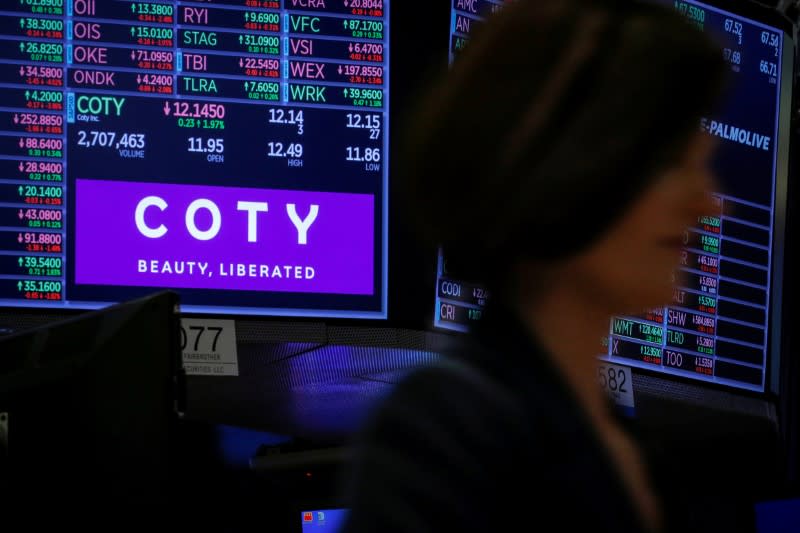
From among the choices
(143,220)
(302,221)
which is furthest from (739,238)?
(143,220)

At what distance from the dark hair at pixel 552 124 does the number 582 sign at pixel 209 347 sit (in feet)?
5.68

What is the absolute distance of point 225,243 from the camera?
2529 millimetres

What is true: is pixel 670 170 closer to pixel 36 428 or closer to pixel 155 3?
pixel 36 428

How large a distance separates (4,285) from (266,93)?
78 cm

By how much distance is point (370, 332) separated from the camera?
2549 millimetres

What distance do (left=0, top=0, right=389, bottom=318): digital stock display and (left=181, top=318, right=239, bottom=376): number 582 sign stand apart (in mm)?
49

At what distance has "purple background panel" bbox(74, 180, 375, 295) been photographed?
8.14 feet

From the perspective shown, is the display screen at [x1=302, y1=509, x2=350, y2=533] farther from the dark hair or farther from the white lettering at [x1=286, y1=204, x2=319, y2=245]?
the dark hair

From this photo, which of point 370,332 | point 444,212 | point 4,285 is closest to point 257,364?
point 370,332


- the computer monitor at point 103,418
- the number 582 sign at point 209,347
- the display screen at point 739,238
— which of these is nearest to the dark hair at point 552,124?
the computer monitor at point 103,418

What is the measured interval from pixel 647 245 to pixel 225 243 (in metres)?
1.84

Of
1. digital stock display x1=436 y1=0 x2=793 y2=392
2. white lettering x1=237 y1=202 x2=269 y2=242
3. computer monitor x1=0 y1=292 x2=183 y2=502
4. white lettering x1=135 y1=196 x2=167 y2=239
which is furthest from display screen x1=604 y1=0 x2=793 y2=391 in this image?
computer monitor x1=0 y1=292 x2=183 y2=502

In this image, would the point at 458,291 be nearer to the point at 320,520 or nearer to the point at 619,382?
the point at 619,382

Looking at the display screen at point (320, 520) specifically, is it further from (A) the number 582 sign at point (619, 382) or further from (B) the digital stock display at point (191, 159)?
(A) the number 582 sign at point (619, 382)
